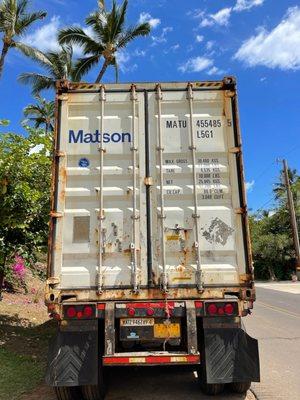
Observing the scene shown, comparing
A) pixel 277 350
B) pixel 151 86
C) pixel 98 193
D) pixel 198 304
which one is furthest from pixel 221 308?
pixel 277 350

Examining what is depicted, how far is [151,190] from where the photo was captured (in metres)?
5.97

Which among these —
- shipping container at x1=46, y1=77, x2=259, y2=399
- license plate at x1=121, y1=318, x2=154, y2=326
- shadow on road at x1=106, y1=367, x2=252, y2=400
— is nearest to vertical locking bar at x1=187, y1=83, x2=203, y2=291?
shipping container at x1=46, y1=77, x2=259, y2=399

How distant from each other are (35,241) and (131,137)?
13.8 ft

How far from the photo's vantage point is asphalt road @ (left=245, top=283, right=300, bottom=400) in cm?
606

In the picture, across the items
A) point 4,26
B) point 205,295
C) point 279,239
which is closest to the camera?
point 205,295

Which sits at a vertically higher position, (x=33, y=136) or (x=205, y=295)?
(x=33, y=136)

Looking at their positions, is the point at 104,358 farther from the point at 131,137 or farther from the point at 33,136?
the point at 33,136

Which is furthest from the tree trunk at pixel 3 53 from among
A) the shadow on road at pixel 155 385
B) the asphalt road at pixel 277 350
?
the shadow on road at pixel 155 385

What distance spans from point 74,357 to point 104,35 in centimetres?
2037

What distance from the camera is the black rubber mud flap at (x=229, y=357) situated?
5297 mm

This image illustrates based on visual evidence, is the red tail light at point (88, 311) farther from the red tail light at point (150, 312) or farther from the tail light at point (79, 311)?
the red tail light at point (150, 312)

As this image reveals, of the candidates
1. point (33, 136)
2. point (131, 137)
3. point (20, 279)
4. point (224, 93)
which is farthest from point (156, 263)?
point (20, 279)

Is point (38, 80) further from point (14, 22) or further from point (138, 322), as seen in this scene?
point (138, 322)

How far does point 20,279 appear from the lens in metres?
16.3
